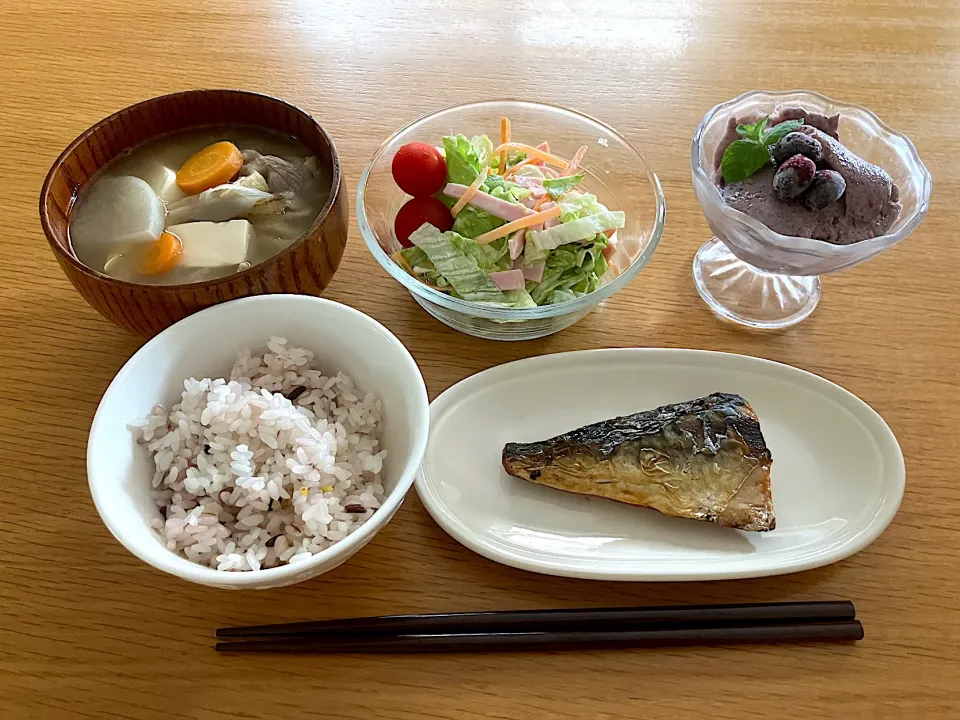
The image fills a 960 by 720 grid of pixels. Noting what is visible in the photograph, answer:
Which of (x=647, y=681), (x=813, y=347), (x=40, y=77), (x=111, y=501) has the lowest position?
(x=647, y=681)

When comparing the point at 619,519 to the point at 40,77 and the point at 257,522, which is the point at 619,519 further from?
the point at 40,77

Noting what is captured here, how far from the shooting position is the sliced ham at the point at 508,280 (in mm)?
1302

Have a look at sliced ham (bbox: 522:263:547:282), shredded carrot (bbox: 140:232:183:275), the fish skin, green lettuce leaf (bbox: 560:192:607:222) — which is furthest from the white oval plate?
shredded carrot (bbox: 140:232:183:275)

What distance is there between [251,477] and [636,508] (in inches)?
22.2

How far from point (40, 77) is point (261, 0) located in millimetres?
570

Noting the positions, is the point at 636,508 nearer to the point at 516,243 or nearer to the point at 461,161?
the point at 516,243

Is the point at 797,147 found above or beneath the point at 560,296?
above

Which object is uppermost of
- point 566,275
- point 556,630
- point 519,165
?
point 519,165

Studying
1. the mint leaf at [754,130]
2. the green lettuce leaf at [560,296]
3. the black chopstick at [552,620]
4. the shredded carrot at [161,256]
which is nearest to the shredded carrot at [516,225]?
the green lettuce leaf at [560,296]

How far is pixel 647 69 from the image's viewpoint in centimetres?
184

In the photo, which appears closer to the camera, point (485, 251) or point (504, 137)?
point (485, 251)

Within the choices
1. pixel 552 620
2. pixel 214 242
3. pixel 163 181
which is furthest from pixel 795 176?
pixel 163 181

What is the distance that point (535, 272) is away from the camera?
1328 millimetres

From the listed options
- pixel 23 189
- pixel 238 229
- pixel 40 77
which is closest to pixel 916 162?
pixel 238 229
